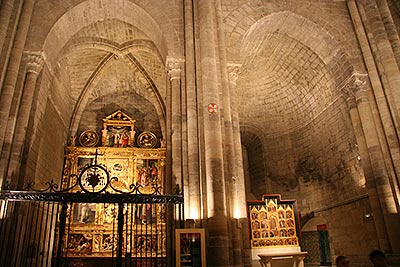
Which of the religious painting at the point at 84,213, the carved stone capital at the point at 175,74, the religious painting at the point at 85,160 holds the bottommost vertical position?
the religious painting at the point at 84,213

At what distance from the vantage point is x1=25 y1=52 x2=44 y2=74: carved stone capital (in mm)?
10320

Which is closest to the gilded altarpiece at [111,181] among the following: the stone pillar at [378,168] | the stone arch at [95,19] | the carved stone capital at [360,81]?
the stone arch at [95,19]

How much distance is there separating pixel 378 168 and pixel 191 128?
6453 mm

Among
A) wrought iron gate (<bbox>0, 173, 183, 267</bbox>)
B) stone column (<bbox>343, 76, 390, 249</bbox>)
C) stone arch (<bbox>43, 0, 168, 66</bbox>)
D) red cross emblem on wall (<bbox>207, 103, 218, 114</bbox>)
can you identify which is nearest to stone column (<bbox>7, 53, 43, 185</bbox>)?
stone arch (<bbox>43, 0, 168, 66</bbox>)

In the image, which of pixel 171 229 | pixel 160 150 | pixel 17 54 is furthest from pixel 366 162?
pixel 17 54

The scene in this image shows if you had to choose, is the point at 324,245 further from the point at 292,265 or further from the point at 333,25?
the point at 333,25

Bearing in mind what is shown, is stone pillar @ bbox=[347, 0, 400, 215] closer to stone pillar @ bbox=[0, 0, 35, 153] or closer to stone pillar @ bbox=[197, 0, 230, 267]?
stone pillar @ bbox=[197, 0, 230, 267]

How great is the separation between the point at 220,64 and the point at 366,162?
6.17 meters

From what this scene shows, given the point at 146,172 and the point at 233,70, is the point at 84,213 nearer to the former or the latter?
the point at 146,172

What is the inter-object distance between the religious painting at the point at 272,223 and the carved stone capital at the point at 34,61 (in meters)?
8.11

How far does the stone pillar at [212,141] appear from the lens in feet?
27.0

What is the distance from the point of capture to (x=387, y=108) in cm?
1143

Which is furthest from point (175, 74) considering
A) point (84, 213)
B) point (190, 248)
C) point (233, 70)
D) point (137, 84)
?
point (84, 213)

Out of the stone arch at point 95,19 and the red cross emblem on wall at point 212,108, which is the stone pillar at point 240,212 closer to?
the red cross emblem on wall at point 212,108
